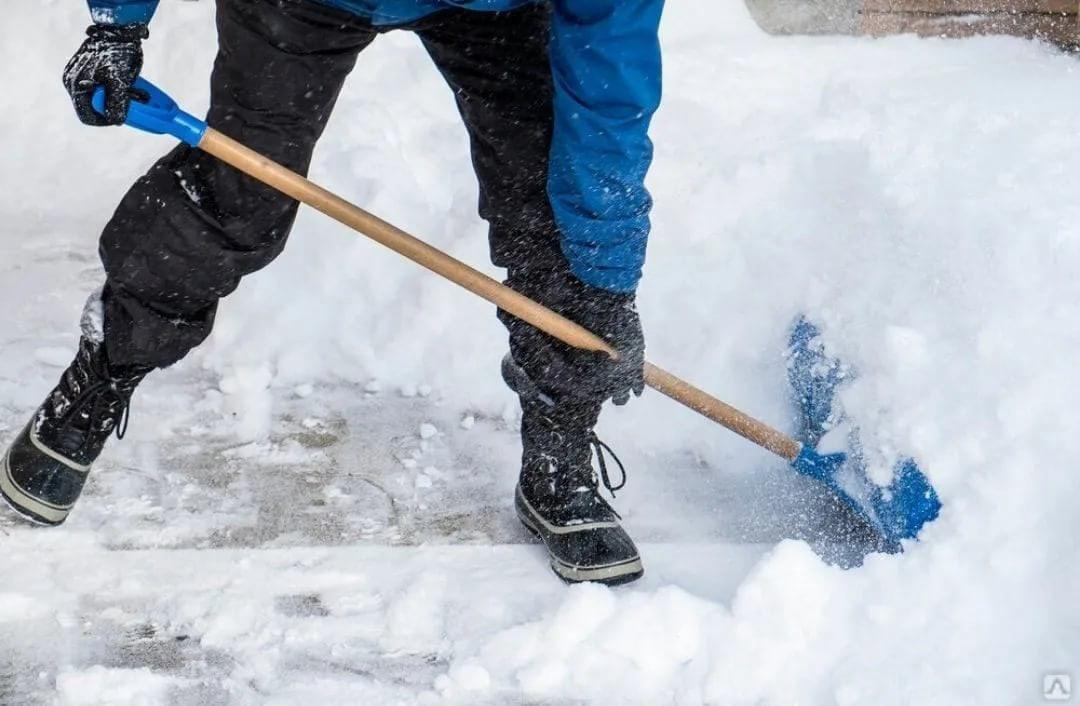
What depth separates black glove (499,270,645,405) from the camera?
7.55 feet

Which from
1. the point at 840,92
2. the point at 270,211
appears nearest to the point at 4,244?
the point at 270,211

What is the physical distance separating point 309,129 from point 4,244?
1.75 m

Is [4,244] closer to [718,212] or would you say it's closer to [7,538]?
[7,538]

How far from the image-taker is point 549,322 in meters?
2.27

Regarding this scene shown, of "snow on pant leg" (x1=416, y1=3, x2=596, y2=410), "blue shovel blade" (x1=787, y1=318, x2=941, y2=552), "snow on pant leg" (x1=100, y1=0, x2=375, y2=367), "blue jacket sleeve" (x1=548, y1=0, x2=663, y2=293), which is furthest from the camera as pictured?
"blue shovel blade" (x1=787, y1=318, x2=941, y2=552)

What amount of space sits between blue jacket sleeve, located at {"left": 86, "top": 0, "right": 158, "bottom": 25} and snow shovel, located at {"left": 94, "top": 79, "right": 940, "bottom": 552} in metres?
0.11

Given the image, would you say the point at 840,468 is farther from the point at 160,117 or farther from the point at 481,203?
the point at 160,117

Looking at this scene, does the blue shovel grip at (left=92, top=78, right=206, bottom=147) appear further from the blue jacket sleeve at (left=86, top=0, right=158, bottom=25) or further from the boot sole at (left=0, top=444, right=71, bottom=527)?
the boot sole at (left=0, top=444, right=71, bottom=527)

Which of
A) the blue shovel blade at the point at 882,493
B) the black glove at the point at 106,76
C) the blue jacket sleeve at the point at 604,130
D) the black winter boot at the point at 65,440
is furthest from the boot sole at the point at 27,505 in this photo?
the blue shovel blade at the point at 882,493

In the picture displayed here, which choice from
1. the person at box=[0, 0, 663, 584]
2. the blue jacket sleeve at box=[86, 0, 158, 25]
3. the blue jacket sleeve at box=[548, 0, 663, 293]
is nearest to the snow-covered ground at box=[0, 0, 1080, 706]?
the person at box=[0, 0, 663, 584]

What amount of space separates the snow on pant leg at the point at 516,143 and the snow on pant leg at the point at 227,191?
171 mm

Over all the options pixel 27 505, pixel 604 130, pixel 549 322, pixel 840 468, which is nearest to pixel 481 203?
pixel 549 322

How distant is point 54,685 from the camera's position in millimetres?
1968

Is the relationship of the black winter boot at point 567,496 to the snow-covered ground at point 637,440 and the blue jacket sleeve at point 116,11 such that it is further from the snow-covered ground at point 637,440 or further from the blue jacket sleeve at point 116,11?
the blue jacket sleeve at point 116,11
